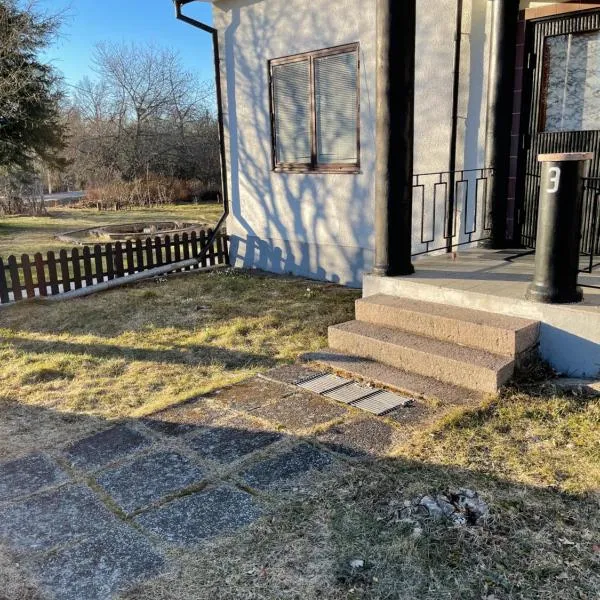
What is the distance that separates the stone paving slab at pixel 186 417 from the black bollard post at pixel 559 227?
229 centimetres

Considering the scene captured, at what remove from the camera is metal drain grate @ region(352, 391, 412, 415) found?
3469mm

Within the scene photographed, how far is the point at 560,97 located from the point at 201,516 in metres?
4.87

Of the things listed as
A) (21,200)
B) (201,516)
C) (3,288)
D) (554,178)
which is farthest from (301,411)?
(21,200)

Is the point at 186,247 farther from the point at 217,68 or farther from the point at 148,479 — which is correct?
the point at 148,479

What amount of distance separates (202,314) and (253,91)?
Answer: 3.67 m

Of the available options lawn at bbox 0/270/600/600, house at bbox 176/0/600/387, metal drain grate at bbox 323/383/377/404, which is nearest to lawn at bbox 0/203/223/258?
house at bbox 176/0/600/387

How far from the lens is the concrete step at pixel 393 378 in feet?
11.6

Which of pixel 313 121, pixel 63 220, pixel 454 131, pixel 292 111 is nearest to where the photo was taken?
pixel 454 131

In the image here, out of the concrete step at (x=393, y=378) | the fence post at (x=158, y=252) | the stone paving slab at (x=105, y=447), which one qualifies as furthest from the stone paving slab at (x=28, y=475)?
the fence post at (x=158, y=252)

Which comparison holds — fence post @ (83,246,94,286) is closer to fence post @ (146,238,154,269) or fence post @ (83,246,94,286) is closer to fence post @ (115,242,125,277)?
fence post @ (115,242,125,277)

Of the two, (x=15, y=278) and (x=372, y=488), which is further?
(x=15, y=278)

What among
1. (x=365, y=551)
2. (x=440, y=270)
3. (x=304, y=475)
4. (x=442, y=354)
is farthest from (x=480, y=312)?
(x=365, y=551)

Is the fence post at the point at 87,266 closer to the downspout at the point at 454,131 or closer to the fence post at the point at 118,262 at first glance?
the fence post at the point at 118,262

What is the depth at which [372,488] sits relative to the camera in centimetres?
263
